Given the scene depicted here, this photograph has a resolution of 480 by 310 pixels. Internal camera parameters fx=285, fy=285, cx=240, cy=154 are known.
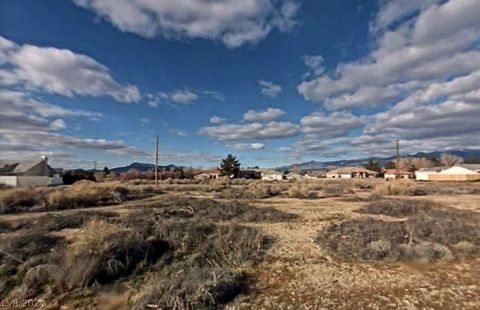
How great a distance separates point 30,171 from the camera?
45938 mm

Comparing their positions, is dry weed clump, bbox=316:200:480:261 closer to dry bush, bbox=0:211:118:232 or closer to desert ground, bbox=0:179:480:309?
desert ground, bbox=0:179:480:309

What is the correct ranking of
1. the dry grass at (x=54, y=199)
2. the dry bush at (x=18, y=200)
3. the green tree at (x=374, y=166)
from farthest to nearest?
the green tree at (x=374, y=166) → the dry grass at (x=54, y=199) → the dry bush at (x=18, y=200)

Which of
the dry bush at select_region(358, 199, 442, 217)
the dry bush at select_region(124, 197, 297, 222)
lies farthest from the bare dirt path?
the dry bush at select_region(358, 199, 442, 217)

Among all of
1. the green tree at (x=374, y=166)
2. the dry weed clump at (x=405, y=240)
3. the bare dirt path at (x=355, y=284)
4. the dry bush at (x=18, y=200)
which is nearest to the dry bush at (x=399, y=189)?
the dry weed clump at (x=405, y=240)

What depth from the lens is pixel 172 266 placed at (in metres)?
7.05

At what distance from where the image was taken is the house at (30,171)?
42.8 m

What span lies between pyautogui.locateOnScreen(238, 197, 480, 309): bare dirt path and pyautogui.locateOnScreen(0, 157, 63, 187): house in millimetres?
45825

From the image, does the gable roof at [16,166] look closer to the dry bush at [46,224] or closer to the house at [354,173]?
the dry bush at [46,224]

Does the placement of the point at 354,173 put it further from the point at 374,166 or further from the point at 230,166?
the point at 230,166

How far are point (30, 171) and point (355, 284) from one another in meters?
53.8

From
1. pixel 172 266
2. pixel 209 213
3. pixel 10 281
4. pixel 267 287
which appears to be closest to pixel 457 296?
pixel 267 287

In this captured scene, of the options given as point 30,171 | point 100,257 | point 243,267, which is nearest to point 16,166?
point 30,171

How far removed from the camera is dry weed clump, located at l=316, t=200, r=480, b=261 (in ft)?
26.3

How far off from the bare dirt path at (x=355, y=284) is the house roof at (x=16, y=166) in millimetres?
51687
